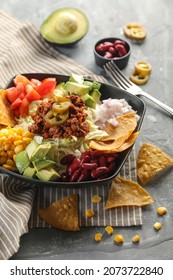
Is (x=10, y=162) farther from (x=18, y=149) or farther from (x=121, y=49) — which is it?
(x=121, y=49)

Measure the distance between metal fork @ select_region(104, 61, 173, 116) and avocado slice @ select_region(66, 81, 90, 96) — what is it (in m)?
0.65

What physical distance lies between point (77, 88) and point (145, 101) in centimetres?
87

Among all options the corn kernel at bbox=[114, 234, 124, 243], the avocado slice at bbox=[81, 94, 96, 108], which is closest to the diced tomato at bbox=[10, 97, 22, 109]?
the avocado slice at bbox=[81, 94, 96, 108]

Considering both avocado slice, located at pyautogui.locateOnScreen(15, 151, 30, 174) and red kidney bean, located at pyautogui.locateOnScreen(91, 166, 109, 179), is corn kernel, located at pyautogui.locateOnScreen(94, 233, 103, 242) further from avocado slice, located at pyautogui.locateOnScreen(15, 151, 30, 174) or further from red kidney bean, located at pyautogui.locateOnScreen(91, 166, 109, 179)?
avocado slice, located at pyautogui.locateOnScreen(15, 151, 30, 174)

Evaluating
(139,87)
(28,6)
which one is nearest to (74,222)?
(139,87)

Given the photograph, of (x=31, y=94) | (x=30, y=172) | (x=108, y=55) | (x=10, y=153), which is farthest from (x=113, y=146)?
(x=108, y=55)

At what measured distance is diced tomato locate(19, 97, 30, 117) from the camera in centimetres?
475

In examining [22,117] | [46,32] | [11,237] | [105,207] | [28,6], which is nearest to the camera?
[11,237]

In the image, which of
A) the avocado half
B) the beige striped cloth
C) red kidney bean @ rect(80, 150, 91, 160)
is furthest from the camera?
the avocado half

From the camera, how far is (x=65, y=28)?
19.0 feet

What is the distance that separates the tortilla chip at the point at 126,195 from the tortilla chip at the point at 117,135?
29 centimetres
